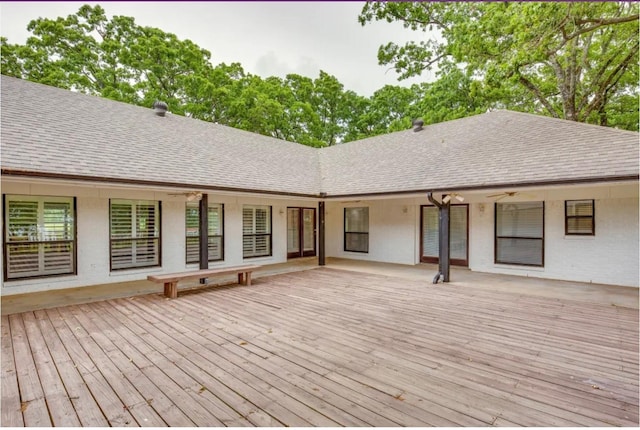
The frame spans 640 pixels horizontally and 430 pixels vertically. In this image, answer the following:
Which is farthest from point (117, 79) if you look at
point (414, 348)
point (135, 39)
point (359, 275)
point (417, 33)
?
point (414, 348)

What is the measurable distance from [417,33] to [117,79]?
17.0 metres

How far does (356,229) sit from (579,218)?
6789 mm

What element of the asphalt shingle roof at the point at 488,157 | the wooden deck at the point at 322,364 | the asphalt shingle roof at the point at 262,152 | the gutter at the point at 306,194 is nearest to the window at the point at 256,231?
the asphalt shingle roof at the point at 262,152

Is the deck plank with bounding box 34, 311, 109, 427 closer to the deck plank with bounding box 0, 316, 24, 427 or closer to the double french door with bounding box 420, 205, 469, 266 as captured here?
the deck plank with bounding box 0, 316, 24, 427

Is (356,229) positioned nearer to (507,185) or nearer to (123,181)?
(507,185)

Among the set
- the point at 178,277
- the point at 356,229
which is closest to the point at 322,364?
the point at 178,277

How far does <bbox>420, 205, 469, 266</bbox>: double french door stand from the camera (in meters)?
9.91

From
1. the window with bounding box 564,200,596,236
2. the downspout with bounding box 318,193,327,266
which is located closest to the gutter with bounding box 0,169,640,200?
the downspout with bounding box 318,193,327,266

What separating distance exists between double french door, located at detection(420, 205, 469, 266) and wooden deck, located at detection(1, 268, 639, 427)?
157 inches

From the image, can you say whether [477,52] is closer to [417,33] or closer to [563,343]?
[417,33]

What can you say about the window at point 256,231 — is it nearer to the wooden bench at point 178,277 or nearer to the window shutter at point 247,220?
the window shutter at point 247,220

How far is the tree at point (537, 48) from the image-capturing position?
594cm

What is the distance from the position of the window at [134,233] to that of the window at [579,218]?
417 inches

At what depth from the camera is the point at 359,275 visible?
891cm
